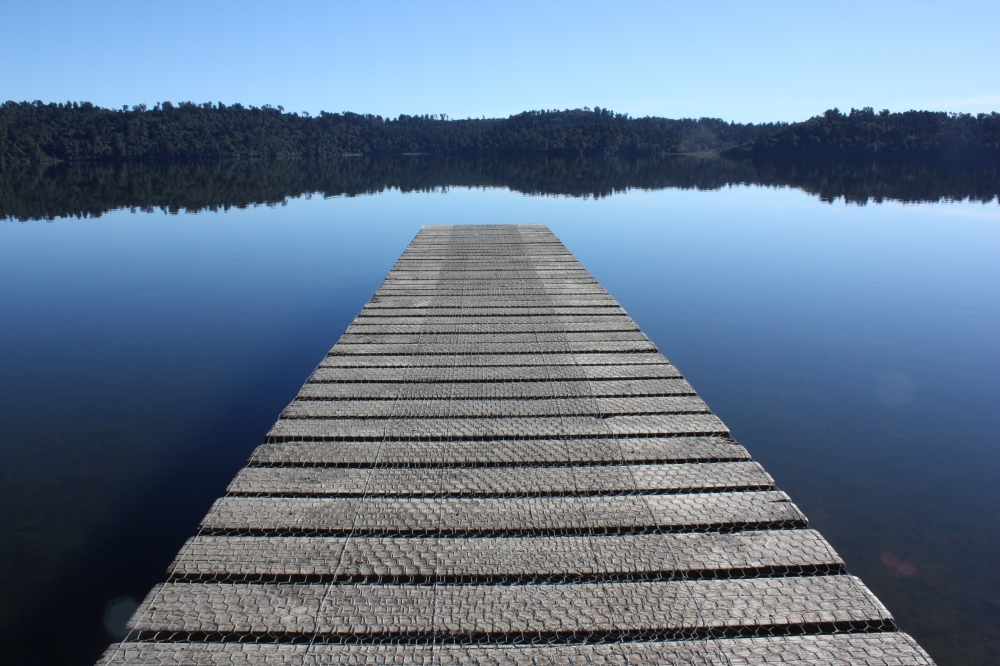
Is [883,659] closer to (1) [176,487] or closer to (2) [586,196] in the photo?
(1) [176,487]

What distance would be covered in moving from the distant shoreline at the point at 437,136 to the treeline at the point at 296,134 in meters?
0.16

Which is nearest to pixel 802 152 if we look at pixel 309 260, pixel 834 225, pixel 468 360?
pixel 834 225

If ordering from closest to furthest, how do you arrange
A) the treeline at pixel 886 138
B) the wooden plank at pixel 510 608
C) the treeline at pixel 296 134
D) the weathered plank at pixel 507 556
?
the wooden plank at pixel 510 608, the weathered plank at pixel 507 556, the treeline at pixel 886 138, the treeline at pixel 296 134

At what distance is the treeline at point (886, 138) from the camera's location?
2377 inches

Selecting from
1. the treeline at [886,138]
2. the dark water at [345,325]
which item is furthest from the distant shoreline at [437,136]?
the dark water at [345,325]

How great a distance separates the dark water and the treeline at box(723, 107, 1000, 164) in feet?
178

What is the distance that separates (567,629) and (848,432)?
4503 millimetres

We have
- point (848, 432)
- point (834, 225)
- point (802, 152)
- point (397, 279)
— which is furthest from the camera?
point (802, 152)

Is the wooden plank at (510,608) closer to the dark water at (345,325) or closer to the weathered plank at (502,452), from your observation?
the weathered plank at (502,452)

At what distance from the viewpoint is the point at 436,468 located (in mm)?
3326

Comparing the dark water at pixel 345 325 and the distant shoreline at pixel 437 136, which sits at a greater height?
the distant shoreline at pixel 437 136

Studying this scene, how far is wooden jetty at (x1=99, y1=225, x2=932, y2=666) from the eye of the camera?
7.17 feet

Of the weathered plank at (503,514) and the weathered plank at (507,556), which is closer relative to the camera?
the weathered plank at (507,556)

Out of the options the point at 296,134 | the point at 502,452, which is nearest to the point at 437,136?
the point at 296,134
